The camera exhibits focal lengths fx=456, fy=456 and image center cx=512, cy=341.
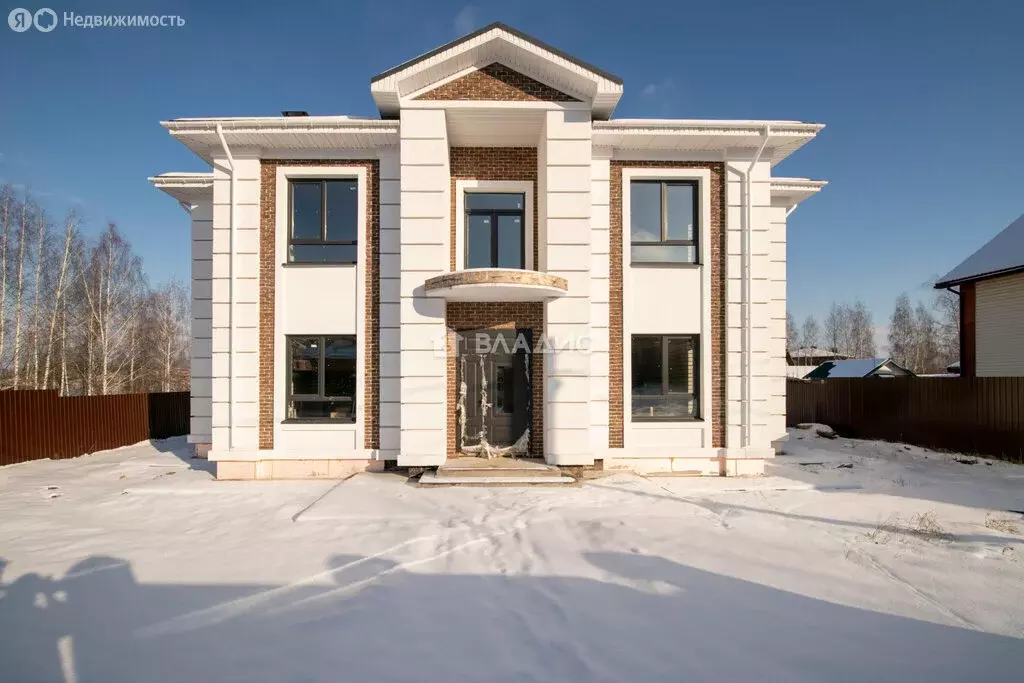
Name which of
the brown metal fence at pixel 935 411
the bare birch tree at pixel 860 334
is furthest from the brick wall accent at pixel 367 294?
the bare birch tree at pixel 860 334

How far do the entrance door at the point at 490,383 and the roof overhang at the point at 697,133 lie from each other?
4213 millimetres

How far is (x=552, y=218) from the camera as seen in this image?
8.52 m

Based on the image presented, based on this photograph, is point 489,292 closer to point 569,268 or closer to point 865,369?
point 569,268

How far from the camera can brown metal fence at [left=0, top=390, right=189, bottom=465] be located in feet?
34.2

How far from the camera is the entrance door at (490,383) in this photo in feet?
30.2

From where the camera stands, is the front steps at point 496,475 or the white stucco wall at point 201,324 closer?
the front steps at point 496,475

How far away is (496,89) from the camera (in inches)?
336

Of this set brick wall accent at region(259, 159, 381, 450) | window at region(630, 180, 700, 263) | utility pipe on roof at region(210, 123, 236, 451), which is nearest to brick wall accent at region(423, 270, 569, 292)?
brick wall accent at region(259, 159, 381, 450)

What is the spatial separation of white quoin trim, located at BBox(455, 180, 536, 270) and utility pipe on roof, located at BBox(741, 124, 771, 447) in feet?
14.0

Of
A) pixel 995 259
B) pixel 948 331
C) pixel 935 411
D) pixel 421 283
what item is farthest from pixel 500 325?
pixel 948 331

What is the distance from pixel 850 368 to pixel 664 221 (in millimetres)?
25867

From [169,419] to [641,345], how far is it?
14947 millimetres

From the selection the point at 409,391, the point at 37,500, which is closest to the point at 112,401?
the point at 37,500

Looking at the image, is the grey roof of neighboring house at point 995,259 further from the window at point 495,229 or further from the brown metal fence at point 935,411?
the window at point 495,229
